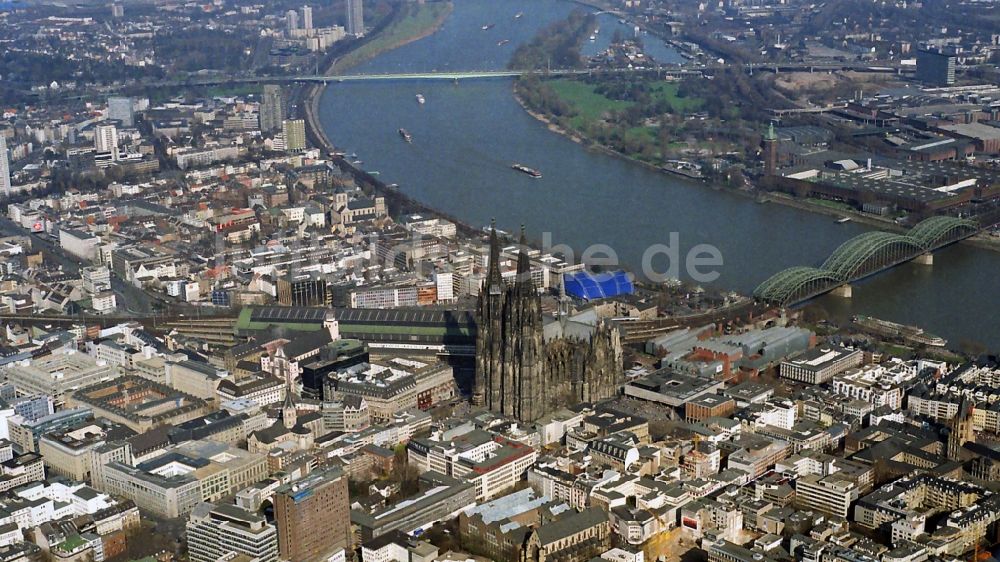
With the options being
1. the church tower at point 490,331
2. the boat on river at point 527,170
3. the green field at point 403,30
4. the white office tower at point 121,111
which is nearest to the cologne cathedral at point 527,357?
the church tower at point 490,331

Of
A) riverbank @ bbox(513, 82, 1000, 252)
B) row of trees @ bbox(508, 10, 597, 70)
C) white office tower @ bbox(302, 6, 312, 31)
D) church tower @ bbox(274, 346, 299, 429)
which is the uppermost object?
white office tower @ bbox(302, 6, 312, 31)

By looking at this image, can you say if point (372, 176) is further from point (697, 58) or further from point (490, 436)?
point (697, 58)

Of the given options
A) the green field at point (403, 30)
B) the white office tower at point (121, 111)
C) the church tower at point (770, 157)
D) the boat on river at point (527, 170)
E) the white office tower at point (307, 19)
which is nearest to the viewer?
the church tower at point (770, 157)

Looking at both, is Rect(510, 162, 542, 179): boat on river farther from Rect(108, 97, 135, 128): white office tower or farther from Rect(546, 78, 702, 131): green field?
Rect(108, 97, 135, 128): white office tower

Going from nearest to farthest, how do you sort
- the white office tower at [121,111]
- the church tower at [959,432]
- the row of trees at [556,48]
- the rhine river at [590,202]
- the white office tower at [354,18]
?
the church tower at [959,432], the rhine river at [590,202], the white office tower at [121,111], the row of trees at [556,48], the white office tower at [354,18]

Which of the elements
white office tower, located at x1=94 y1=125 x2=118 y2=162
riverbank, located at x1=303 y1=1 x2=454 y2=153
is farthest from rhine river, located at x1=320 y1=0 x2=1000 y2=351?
white office tower, located at x1=94 y1=125 x2=118 y2=162

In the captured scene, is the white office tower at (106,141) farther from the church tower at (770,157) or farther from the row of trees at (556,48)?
the row of trees at (556,48)

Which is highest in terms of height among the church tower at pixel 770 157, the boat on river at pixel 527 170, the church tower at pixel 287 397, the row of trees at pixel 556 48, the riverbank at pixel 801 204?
the row of trees at pixel 556 48
